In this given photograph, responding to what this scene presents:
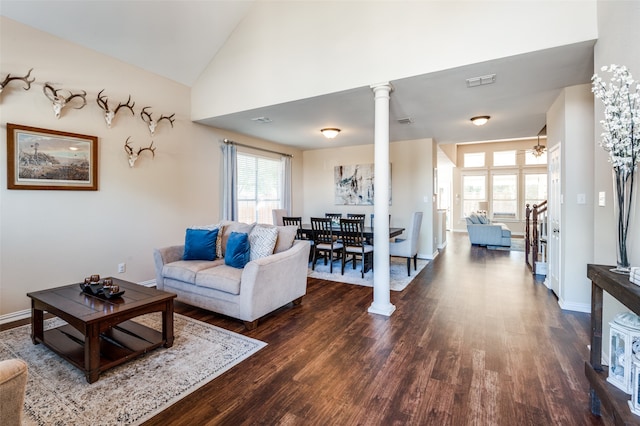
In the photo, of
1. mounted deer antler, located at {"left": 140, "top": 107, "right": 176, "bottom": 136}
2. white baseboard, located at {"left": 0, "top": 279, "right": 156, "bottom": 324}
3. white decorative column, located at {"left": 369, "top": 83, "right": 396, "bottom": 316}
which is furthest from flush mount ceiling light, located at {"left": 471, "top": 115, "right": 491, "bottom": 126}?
white baseboard, located at {"left": 0, "top": 279, "right": 156, "bottom": 324}

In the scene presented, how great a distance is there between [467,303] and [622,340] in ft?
7.17

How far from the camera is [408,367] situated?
7.57 ft

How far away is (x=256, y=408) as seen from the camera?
184cm

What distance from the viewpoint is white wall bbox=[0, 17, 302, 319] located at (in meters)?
3.17

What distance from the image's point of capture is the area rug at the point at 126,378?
1.79 meters

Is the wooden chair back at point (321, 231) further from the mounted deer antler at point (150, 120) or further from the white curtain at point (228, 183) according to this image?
the mounted deer antler at point (150, 120)

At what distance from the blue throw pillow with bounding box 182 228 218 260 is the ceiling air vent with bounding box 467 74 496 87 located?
3.52 metres

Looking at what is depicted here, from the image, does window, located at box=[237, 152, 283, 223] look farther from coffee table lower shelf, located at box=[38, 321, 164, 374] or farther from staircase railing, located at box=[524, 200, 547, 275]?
staircase railing, located at box=[524, 200, 547, 275]

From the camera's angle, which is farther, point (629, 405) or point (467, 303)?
point (467, 303)

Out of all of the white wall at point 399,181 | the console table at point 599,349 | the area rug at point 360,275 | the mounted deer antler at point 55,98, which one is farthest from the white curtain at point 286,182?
the console table at point 599,349

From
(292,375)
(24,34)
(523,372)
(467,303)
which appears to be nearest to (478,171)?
(467,303)

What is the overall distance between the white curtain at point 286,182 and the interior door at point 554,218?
4.93m

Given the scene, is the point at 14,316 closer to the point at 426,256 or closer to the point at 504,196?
the point at 426,256

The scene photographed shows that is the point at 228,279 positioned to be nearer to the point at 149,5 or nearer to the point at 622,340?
the point at 622,340
